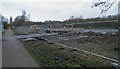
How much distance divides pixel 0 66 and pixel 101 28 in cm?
2527

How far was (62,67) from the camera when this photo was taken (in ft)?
Result: 27.3

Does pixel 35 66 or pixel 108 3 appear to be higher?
pixel 108 3

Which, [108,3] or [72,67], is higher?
[108,3]

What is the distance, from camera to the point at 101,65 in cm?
823

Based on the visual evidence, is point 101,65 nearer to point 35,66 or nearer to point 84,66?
point 84,66

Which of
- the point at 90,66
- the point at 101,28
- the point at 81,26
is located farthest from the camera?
the point at 81,26

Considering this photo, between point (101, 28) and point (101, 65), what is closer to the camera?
point (101, 65)

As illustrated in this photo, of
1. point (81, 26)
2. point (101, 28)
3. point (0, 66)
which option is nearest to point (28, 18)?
point (81, 26)

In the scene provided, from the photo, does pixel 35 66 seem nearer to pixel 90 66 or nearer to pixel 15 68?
pixel 15 68

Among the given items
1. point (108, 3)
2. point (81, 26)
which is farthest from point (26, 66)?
point (81, 26)

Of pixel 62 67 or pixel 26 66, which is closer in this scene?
pixel 62 67

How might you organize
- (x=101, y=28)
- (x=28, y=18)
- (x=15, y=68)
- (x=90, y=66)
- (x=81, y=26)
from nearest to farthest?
(x=90, y=66)
(x=15, y=68)
(x=101, y=28)
(x=81, y=26)
(x=28, y=18)

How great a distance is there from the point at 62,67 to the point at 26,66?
4.69 ft

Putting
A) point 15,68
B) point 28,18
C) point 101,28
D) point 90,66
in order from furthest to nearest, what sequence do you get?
point 28,18
point 101,28
point 15,68
point 90,66
